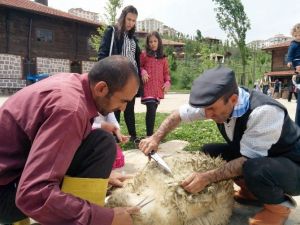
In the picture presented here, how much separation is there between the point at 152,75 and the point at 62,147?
4328 millimetres

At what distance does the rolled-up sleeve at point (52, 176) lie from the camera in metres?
1.77

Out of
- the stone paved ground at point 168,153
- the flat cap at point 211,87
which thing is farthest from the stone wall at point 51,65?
the flat cap at point 211,87

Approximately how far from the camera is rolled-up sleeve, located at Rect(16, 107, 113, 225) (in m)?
1.77

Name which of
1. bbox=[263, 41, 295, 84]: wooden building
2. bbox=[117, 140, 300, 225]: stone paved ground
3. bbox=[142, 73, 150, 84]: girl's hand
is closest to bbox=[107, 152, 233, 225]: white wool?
bbox=[117, 140, 300, 225]: stone paved ground

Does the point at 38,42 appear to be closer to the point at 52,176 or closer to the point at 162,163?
the point at 162,163

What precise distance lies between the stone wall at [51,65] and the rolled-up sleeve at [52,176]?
26307mm

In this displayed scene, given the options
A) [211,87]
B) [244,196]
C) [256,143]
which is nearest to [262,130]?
[256,143]

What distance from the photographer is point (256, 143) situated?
8.82 feet

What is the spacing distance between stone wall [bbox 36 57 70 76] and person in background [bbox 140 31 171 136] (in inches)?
878

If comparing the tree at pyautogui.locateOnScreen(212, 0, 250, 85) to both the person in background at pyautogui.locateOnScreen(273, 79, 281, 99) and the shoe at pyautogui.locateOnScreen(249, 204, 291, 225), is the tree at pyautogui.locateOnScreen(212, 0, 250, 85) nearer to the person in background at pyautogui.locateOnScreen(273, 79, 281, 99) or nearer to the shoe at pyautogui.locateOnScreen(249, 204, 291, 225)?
the person in background at pyautogui.locateOnScreen(273, 79, 281, 99)

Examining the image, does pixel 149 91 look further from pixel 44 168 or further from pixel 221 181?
pixel 44 168

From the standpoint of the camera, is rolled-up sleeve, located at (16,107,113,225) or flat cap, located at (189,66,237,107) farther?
flat cap, located at (189,66,237,107)

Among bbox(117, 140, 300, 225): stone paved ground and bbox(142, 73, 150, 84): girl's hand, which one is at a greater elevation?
bbox(142, 73, 150, 84): girl's hand

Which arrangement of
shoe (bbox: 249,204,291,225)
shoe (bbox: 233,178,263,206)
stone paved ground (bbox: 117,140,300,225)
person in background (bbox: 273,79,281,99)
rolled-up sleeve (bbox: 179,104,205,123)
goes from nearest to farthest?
shoe (bbox: 249,204,291,225), stone paved ground (bbox: 117,140,300,225), rolled-up sleeve (bbox: 179,104,205,123), shoe (bbox: 233,178,263,206), person in background (bbox: 273,79,281,99)
